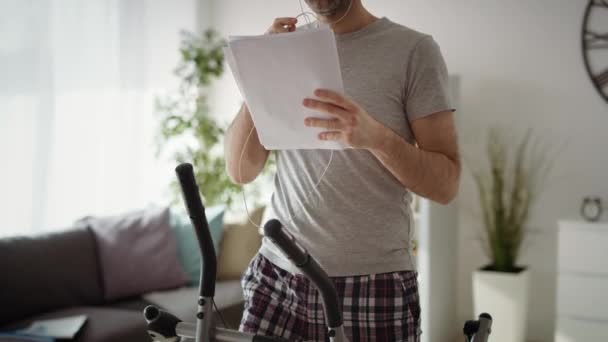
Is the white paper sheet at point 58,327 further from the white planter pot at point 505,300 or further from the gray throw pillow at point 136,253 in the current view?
the white planter pot at point 505,300

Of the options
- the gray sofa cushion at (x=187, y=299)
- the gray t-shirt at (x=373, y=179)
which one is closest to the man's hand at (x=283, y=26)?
the gray t-shirt at (x=373, y=179)

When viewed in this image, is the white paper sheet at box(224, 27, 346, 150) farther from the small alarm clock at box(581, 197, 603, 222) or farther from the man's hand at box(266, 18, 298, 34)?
the small alarm clock at box(581, 197, 603, 222)

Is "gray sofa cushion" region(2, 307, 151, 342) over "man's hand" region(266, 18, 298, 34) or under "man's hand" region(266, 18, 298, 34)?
under

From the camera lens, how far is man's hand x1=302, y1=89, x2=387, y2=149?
113cm

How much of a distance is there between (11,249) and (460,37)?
2.67m

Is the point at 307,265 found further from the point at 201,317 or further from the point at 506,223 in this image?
the point at 506,223

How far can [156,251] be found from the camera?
3680 mm

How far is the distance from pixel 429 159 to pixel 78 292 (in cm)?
253

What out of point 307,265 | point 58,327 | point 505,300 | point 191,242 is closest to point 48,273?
point 58,327

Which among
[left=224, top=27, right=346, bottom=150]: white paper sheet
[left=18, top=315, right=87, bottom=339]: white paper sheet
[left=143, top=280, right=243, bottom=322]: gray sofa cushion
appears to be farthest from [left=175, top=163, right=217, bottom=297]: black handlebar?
[left=143, top=280, right=243, bottom=322]: gray sofa cushion

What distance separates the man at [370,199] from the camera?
1323 mm

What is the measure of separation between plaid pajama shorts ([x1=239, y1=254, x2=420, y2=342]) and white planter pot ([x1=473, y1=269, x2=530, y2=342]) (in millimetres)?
2607

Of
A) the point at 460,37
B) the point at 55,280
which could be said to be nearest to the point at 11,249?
the point at 55,280

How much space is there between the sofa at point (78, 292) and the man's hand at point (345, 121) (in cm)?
201
